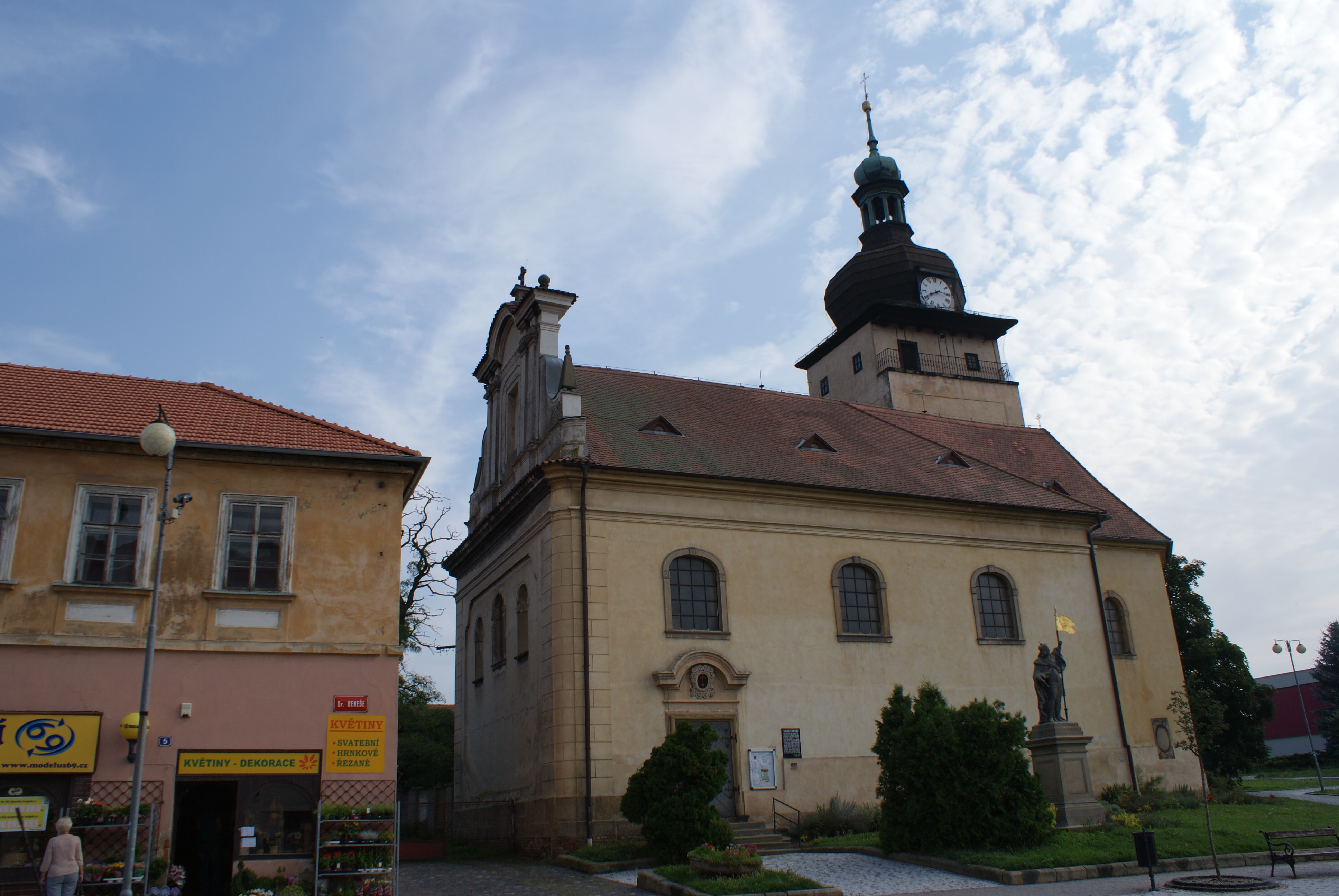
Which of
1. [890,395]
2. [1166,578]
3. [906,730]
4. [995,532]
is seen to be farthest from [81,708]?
[1166,578]

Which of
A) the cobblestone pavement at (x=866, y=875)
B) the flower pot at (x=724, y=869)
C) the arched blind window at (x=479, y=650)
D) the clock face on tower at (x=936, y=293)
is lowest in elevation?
the cobblestone pavement at (x=866, y=875)

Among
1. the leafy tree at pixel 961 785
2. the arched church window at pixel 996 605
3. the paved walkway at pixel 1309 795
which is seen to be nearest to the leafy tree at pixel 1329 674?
the paved walkway at pixel 1309 795

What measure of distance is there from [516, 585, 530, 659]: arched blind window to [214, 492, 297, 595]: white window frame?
8.66 meters

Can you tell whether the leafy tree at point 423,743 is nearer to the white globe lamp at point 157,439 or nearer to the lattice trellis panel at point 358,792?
the lattice trellis panel at point 358,792

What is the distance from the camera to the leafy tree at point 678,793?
16.9m

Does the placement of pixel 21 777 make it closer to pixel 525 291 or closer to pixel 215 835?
pixel 215 835

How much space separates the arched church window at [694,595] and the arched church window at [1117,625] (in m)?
12.3

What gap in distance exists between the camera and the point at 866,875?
53.3ft

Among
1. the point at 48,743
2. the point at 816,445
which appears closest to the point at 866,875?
the point at 48,743

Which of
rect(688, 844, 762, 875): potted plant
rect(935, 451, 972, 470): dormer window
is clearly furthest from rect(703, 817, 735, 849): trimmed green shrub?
rect(935, 451, 972, 470): dormer window

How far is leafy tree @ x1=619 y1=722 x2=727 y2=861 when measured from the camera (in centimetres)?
1688

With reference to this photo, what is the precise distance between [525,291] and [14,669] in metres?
15.4

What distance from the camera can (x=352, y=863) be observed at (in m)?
13.9

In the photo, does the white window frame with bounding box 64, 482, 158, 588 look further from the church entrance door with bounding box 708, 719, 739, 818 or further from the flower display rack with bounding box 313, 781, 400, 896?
the church entrance door with bounding box 708, 719, 739, 818
